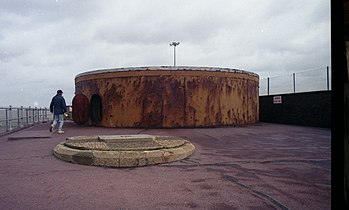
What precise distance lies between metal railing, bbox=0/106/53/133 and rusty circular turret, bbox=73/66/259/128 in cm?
302

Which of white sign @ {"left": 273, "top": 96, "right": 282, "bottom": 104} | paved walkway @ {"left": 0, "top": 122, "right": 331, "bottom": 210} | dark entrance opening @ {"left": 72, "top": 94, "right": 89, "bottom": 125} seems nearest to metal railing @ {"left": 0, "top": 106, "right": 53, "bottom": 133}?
dark entrance opening @ {"left": 72, "top": 94, "right": 89, "bottom": 125}

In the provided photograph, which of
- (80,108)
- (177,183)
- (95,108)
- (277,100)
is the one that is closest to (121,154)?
(177,183)

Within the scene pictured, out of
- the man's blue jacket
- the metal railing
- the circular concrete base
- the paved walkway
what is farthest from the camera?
the metal railing

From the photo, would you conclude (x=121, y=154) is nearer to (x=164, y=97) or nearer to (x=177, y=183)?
(x=177, y=183)

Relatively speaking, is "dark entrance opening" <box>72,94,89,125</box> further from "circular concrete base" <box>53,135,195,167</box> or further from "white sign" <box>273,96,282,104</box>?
"white sign" <box>273,96,282,104</box>

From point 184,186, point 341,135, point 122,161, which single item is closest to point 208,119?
point 122,161

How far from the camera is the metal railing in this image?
12444 mm

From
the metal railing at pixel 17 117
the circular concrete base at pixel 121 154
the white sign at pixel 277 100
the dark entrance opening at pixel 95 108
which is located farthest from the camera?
the white sign at pixel 277 100

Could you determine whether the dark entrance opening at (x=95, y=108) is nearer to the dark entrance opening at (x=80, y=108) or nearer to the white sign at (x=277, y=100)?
the dark entrance opening at (x=80, y=108)

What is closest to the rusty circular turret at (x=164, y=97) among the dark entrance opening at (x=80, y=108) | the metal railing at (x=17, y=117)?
the dark entrance opening at (x=80, y=108)

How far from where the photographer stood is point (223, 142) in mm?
8453

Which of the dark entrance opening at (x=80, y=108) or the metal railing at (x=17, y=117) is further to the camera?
the dark entrance opening at (x=80, y=108)

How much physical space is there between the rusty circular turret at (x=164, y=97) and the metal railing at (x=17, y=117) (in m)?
3.02

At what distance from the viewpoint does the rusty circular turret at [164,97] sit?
511 inches
